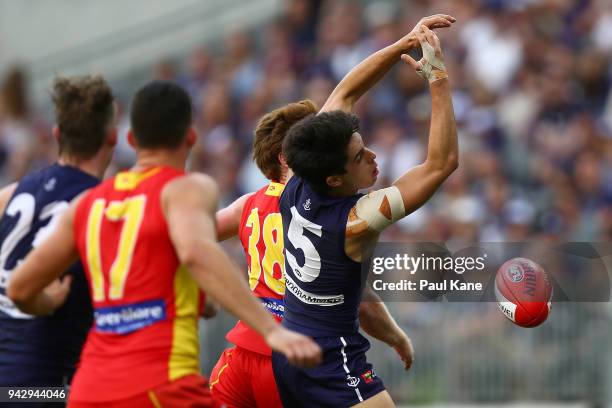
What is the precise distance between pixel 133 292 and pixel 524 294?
2653 mm

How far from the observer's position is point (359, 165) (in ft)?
20.2

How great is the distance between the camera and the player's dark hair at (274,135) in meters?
7.05

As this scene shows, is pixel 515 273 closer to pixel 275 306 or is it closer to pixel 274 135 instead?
pixel 275 306

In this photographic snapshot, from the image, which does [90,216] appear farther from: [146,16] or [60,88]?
[146,16]

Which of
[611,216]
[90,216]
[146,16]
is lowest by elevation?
[611,216]

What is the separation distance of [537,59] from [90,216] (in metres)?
9.99

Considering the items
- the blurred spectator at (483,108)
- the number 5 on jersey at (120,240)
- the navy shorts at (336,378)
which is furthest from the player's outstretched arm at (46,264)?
the blurred spectator at (483,108)

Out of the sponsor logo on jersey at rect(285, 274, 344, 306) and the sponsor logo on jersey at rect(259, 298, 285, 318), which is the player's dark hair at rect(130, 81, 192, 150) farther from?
the sponsor logo on jersey at rect(259, 298, 285, 318)

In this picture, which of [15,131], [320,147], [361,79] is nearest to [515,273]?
[361,79]

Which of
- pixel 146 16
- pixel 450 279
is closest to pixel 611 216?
pixel 450 279

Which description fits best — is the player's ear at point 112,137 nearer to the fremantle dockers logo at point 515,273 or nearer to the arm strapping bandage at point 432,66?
the arm strapping bandage at point 432,66

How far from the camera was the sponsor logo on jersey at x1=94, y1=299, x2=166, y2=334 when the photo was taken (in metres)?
5.11

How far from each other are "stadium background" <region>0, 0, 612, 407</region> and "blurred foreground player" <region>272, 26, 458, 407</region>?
5.60 meters

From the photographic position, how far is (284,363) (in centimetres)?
639
